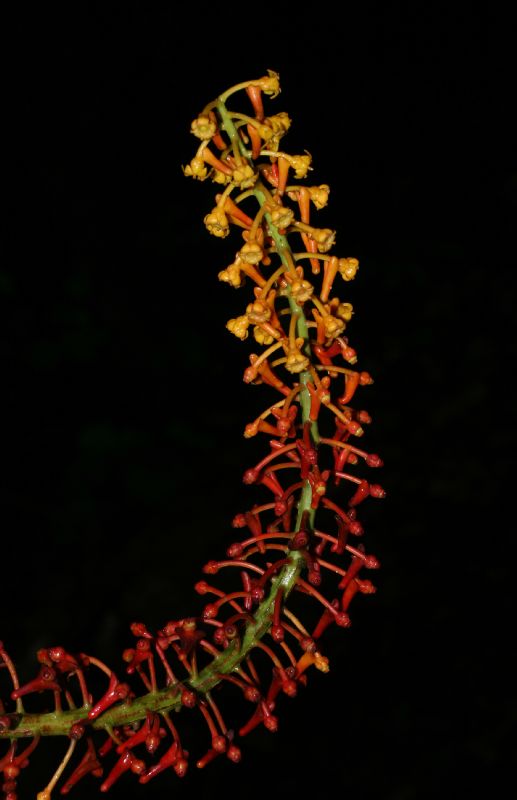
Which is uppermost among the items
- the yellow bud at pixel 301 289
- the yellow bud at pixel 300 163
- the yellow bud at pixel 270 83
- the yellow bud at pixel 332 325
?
the yellow bud at pixel 270 83

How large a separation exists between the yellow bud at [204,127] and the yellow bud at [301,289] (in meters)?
0.28

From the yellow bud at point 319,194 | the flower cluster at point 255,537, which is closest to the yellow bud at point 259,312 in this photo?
the flower cluster at point 255,537

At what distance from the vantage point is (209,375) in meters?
6.35

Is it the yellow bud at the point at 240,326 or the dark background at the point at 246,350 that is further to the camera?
the dark background at the point at 246,350

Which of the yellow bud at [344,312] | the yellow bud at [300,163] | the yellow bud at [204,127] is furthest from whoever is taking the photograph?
the yellow bud at [344,312]

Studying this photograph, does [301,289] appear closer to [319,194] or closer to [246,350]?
[319,194]

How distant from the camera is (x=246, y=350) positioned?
6582mm

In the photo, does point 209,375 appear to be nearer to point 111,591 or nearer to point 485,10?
point 111,591

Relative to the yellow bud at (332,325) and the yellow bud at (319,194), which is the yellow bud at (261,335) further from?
the yellow bud at (319,194)

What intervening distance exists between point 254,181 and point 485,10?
A: 5934 mm

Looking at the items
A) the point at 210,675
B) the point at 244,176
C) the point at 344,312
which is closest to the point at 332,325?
the point at 344,312

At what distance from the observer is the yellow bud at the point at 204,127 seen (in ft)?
4.85

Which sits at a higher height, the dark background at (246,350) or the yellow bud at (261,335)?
the dark background at (246,350)

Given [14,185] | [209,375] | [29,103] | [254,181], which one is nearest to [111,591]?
[209,375]
